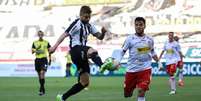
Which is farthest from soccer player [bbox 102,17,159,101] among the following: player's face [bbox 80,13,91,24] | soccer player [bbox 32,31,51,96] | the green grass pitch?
→ soccer player [bbox 32,31,51,96]

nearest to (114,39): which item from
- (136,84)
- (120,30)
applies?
(120,30)

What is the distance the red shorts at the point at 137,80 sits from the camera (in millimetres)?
14450

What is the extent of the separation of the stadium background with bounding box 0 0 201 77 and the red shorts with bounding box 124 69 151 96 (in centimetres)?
3030

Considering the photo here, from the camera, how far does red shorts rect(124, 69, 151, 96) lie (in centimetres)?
1445

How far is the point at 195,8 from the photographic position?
48844 mm

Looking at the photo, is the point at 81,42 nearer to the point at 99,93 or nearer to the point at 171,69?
the point at 99,93

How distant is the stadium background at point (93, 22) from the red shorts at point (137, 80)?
3030cm

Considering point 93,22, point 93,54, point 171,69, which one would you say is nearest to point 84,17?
point 93,54

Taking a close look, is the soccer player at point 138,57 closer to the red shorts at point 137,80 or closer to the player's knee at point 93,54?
the red shorts at point 137,80

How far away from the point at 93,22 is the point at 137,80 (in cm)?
3654

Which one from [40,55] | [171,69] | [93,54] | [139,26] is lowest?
[171,69]

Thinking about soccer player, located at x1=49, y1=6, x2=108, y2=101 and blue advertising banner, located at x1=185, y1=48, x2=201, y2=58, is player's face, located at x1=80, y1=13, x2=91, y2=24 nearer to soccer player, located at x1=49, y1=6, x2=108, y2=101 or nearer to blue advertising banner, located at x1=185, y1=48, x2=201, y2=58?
soccer player, located at x1=49, y1=6, x2=108, y2=101

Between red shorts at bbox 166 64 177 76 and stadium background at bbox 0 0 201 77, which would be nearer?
red shorts at bbox 166 64 177 76

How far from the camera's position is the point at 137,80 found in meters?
14.8
